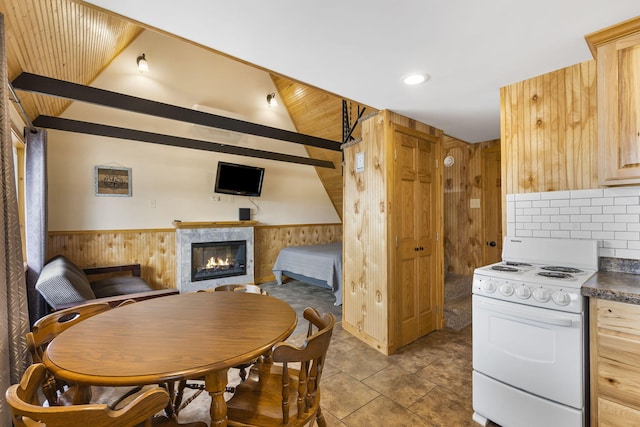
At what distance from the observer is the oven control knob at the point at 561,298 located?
1.45 metres

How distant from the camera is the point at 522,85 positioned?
2.13 meters

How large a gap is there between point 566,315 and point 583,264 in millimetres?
659

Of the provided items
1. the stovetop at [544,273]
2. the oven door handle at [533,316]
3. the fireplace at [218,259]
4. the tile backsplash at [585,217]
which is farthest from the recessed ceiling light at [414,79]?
the fireplace at [218,259]

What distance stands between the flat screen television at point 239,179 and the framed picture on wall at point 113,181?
126cm

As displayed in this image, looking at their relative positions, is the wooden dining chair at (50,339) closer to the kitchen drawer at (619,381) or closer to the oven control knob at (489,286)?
the oven control knob at (489,286)

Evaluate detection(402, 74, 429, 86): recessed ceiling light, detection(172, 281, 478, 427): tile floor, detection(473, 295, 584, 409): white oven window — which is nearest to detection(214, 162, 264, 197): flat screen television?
detection(172, 281, 478, 427): tile floor

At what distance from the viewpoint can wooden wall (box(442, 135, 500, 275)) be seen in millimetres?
4039

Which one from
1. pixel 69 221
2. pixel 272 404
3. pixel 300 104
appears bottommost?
pixel 272 404

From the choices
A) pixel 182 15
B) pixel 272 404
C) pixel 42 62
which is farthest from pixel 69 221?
pixel 272 404

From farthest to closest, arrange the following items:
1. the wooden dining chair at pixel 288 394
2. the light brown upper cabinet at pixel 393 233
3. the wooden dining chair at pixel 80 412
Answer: the light brown upper cabinet at pixel 393 233 < the wooden dining chair at pixel 288 394 < the wooden dining chair at pixel 80 412

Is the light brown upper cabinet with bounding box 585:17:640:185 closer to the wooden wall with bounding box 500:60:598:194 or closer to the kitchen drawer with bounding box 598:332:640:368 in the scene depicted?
the wooden wall with bounding box 500:60:598:194

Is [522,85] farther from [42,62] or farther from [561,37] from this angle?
[42,62]

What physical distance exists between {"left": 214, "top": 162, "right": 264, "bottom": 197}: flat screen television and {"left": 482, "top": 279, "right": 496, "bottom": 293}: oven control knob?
4.18 metres

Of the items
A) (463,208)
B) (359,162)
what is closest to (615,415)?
(359,162)
